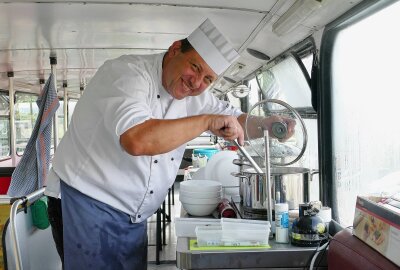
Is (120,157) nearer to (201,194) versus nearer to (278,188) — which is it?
(201,194)

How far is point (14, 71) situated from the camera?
4.32m

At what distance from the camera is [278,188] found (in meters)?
1.78

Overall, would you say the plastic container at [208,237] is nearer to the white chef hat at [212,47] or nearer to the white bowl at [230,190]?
the white chef hat at [212,47]

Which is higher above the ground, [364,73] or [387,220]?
[364,73]

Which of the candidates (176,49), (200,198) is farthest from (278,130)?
(176,49)

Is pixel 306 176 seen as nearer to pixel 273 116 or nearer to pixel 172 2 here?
pixel 273 116

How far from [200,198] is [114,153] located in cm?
52

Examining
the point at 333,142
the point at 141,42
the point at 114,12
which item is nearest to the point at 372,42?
the point at 333,142

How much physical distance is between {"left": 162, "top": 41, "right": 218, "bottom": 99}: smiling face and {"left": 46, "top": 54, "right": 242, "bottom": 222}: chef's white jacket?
8cm

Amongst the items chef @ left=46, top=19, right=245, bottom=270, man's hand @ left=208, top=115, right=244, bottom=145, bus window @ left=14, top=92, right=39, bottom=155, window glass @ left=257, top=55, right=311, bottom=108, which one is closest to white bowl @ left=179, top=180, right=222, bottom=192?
chef @ left=46, top=19, right=245, bottom=270

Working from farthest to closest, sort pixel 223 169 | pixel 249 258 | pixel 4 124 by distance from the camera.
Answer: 1. pixel 4 124
2. pixel 223 169
3. pixel 249 258

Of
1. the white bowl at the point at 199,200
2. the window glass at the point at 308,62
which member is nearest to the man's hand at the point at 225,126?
the white bowl at the point at 199,200

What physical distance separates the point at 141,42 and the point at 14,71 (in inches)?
79.9

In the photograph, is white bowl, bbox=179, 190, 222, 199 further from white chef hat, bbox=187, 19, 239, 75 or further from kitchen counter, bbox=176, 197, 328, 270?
white chef hat, bbox=187, 19, 239, 75
